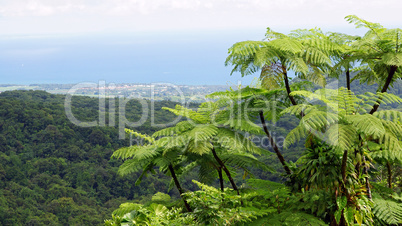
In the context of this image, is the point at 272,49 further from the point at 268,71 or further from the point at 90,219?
the point at 90,219

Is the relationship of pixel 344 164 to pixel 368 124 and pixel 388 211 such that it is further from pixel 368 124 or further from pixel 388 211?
pixel 388 211

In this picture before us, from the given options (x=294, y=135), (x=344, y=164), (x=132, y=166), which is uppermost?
(x=294, y=135)

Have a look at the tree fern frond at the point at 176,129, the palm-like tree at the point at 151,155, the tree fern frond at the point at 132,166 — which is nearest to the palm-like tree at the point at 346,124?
the tree fern frond at the point at 176,129

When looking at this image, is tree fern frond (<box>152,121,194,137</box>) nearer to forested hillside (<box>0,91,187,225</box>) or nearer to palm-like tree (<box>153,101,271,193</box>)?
palm-like tree (<box>153,101,271,193</box>)

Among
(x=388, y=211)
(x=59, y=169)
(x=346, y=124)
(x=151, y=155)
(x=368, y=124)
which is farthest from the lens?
(x=59, y=169)

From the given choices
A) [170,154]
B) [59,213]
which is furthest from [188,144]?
[59,213]

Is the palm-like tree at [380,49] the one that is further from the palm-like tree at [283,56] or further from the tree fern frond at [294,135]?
the tree fern frond at [294,135]

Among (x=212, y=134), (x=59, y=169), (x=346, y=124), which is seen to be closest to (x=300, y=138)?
(x=346, y=124)

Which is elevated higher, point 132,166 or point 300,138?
point 300,138
